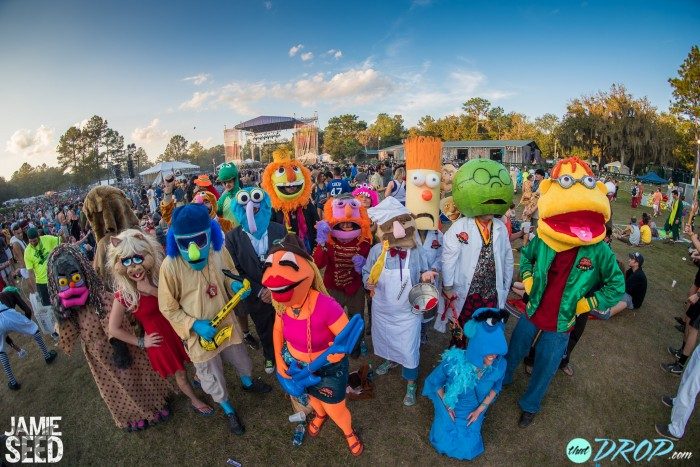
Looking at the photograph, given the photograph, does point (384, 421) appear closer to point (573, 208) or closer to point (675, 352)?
point (573, 208)

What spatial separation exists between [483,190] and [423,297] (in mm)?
1083

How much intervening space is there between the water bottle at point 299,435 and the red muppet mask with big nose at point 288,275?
4.43ft

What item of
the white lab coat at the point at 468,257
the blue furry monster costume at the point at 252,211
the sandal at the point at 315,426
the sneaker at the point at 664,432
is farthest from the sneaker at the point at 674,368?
the blue furry monster costume at the point at 252,211

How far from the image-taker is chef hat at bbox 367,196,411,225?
299 centimetres

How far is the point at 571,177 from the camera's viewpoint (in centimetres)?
249

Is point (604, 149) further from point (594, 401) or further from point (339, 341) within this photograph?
point (339, 341)

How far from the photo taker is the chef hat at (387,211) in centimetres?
299

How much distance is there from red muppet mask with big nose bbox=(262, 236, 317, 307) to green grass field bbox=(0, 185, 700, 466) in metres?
1.52

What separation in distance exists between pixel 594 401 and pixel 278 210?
3.99 metres

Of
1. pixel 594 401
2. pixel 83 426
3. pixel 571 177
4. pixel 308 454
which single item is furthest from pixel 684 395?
pixel 83 426

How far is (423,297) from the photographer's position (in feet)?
9.14

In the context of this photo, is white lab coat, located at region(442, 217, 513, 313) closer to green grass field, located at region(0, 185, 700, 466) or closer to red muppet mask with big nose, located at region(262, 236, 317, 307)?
green grass field, located at region(0, 185, 700, 466)

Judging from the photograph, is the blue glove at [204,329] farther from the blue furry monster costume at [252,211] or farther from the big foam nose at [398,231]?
the big foam nose at [398,231]

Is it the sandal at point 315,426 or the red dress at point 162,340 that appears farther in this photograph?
the sandal at point 315,426
